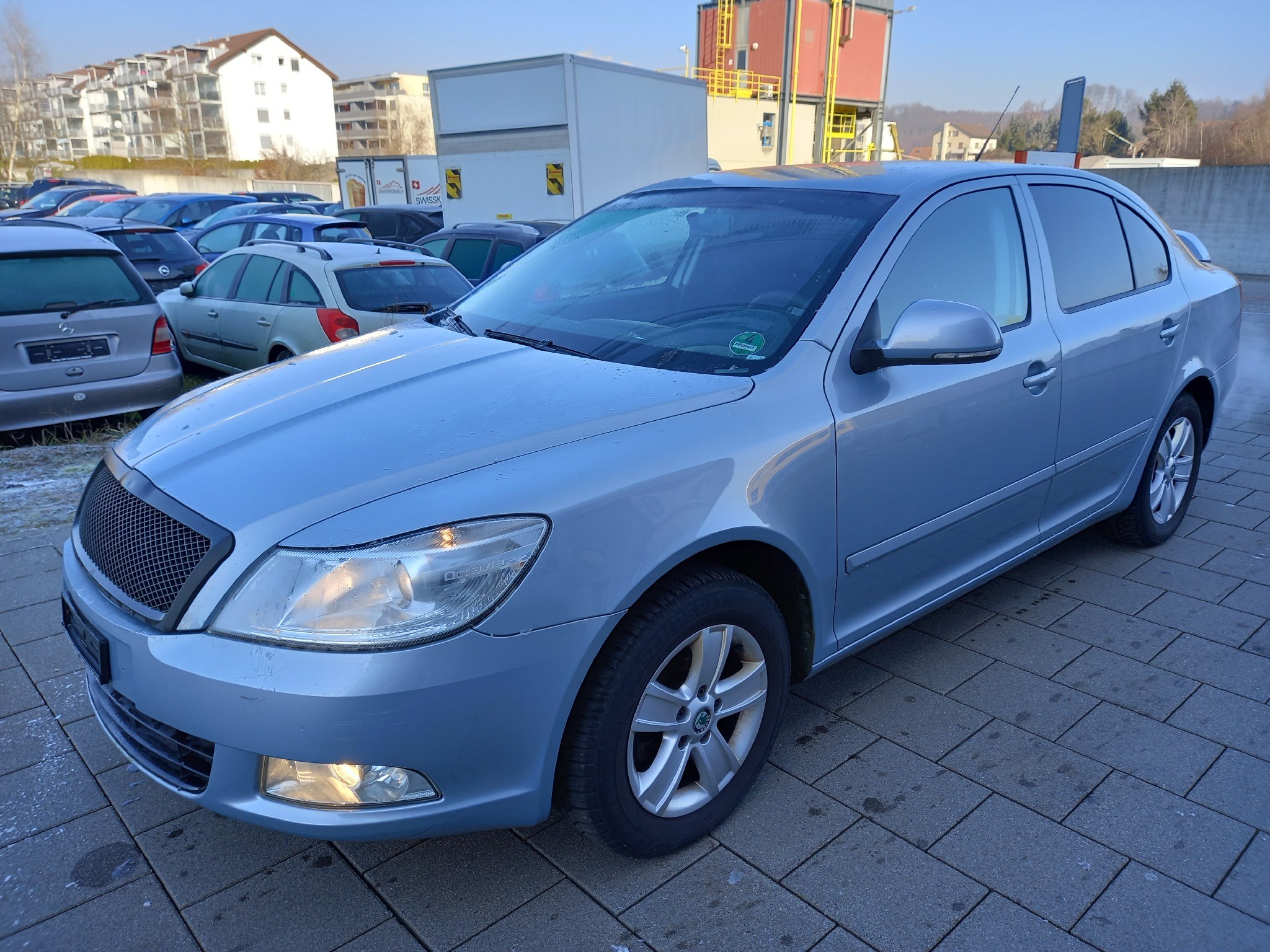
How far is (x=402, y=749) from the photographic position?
1.83 metres

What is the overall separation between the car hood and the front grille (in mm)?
511

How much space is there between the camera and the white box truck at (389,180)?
73.0ft

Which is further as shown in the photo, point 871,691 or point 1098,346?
point 1098,346

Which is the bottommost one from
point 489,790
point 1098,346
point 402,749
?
point 489,790

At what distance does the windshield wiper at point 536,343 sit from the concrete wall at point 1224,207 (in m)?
17.9

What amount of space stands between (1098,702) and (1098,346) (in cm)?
133

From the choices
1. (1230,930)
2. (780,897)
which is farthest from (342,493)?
(1230,930)

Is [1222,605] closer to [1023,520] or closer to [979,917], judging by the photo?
[1023,520]

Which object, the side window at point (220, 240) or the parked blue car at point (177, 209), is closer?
the side window at point (220, 240)

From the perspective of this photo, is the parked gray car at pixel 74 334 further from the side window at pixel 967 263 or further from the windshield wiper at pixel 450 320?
the side window at pixel 967 263

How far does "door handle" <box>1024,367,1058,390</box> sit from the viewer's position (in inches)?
122

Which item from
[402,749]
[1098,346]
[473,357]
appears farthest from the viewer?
[1098,346]

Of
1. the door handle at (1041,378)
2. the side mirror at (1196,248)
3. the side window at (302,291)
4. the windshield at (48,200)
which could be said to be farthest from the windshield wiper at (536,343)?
the windshield at (48,200)

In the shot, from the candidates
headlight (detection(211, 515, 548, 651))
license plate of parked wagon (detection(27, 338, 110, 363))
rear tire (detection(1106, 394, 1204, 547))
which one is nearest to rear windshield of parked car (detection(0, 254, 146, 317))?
license plate of parked wagon (detection(27, 338, 110, 363))
